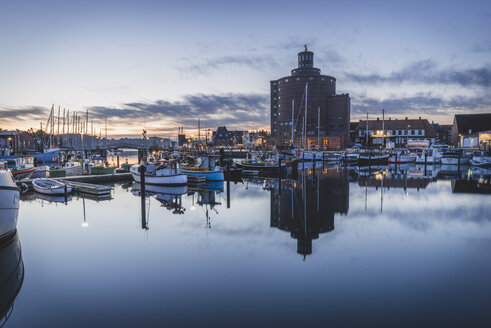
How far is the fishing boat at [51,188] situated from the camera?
1038 inches

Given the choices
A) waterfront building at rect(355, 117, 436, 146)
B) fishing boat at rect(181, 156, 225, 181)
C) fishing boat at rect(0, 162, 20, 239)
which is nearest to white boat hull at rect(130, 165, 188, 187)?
fishing boat at rect(181, 156, 225, 181)

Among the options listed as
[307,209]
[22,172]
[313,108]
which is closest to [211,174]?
[307,209]

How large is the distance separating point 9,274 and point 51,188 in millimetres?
17760

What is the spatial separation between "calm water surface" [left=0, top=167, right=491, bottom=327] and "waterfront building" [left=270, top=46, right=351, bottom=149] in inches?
2819

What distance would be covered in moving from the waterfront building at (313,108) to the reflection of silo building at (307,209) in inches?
2410

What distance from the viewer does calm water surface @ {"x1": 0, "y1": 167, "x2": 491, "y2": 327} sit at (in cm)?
820

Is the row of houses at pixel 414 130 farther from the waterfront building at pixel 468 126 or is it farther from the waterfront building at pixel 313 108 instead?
the waterfront building at pixel 313 108

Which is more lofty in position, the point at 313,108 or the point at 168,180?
the point at 313,108

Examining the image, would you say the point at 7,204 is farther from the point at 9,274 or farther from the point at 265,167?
the point at 265,167

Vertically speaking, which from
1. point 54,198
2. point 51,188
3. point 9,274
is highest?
point 51,188

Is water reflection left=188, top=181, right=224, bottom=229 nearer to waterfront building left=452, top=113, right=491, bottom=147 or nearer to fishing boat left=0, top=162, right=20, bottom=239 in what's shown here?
fishing boat left=0, top=162, right=20, bottom=239

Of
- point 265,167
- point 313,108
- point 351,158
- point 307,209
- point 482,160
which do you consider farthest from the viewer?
point 313,108

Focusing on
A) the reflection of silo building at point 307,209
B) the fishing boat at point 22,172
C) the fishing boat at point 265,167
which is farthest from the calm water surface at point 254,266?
the fishing boat at point 265,167

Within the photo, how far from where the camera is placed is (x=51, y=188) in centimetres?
2639
